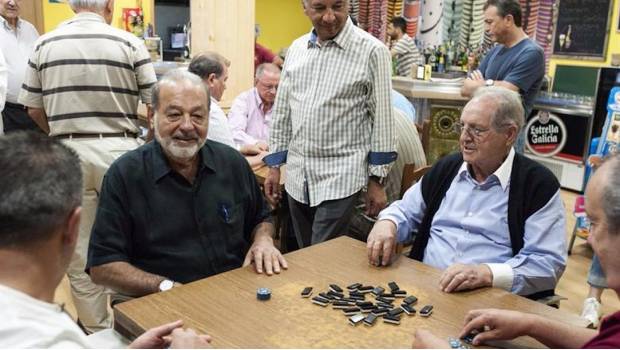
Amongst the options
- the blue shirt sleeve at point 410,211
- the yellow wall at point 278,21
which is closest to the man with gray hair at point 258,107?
the blue shirt sleeve at point 410,211

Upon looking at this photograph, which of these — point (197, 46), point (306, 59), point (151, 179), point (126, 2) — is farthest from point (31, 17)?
point (151, 179)

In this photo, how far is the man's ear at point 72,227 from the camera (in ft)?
3.56

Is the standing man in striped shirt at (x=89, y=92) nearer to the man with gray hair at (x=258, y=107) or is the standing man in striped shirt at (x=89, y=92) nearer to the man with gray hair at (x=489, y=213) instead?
the man with gray hair at (x=258, y=107)

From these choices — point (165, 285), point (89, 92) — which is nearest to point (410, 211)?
point (165, 285)

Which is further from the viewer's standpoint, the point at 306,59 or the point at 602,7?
the point at 602,7

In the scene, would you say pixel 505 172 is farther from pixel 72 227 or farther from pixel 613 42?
pixel 613 42

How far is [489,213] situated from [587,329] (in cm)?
70

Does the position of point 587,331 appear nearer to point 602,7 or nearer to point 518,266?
point 518,266

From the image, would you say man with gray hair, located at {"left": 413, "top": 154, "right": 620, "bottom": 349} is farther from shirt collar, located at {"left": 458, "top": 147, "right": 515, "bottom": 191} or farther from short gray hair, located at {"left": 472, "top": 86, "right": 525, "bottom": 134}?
short gray hair, located at {"left": 472, "top": 86, "right": 525, "bottom": 134}

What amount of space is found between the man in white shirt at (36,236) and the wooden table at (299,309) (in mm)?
475

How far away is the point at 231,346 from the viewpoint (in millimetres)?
1389

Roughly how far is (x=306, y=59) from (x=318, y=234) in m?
0.84

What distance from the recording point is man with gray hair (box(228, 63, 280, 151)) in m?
4.15

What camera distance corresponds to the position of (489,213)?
2.17 meters
